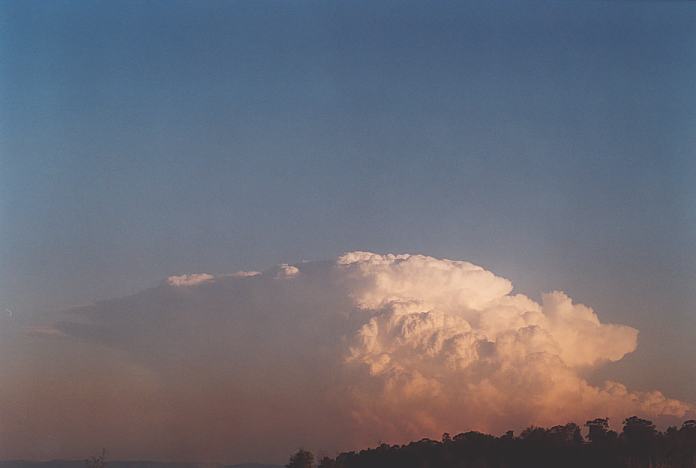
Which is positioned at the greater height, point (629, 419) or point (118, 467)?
point (629, 419)

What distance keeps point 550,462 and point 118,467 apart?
22.8 metres

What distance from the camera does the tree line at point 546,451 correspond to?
4662cm

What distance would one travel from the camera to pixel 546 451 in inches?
1970

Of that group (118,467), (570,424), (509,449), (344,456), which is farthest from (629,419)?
(118,467)

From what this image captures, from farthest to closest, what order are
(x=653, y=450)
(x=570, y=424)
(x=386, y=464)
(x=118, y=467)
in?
(x=570, y=424)
(x=386, y=464)
(x=653, y=450)
(x=118, y=467)

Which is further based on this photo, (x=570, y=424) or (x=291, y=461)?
(x=570, y=424)

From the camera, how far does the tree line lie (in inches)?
1836

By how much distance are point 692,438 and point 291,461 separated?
23213 millimetres

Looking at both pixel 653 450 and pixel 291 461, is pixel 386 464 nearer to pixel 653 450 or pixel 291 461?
pixel 291 461

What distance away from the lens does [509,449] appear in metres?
52.2

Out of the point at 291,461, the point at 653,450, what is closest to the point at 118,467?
the point at 291,461

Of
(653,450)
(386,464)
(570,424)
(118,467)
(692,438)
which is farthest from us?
(570,424)

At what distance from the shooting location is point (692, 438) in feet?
165

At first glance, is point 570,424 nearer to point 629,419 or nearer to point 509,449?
point 629,419
